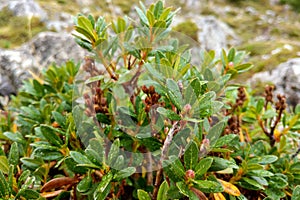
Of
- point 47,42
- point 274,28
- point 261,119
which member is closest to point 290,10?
point 274,28

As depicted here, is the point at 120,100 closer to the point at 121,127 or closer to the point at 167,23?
the point at 121,127

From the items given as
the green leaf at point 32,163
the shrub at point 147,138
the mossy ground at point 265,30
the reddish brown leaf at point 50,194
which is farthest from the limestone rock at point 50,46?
the reddish brown leaf at point 50,194

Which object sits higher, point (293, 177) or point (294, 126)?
point (294, 126)

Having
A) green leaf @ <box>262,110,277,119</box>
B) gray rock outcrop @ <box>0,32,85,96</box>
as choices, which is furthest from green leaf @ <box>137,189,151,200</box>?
gray rock outcrop @ <box>0,32,85,96</box>

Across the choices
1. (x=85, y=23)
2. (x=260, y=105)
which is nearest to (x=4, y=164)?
(x=85, y=23)

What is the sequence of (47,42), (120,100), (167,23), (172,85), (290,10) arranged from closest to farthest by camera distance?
(172,85)
(167,23)
(120,100)
(47,42)
(290,10)

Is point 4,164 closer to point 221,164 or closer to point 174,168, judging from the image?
point 174,168

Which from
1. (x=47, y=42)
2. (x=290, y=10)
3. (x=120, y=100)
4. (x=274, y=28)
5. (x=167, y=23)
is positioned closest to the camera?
(x=167, y=23)
